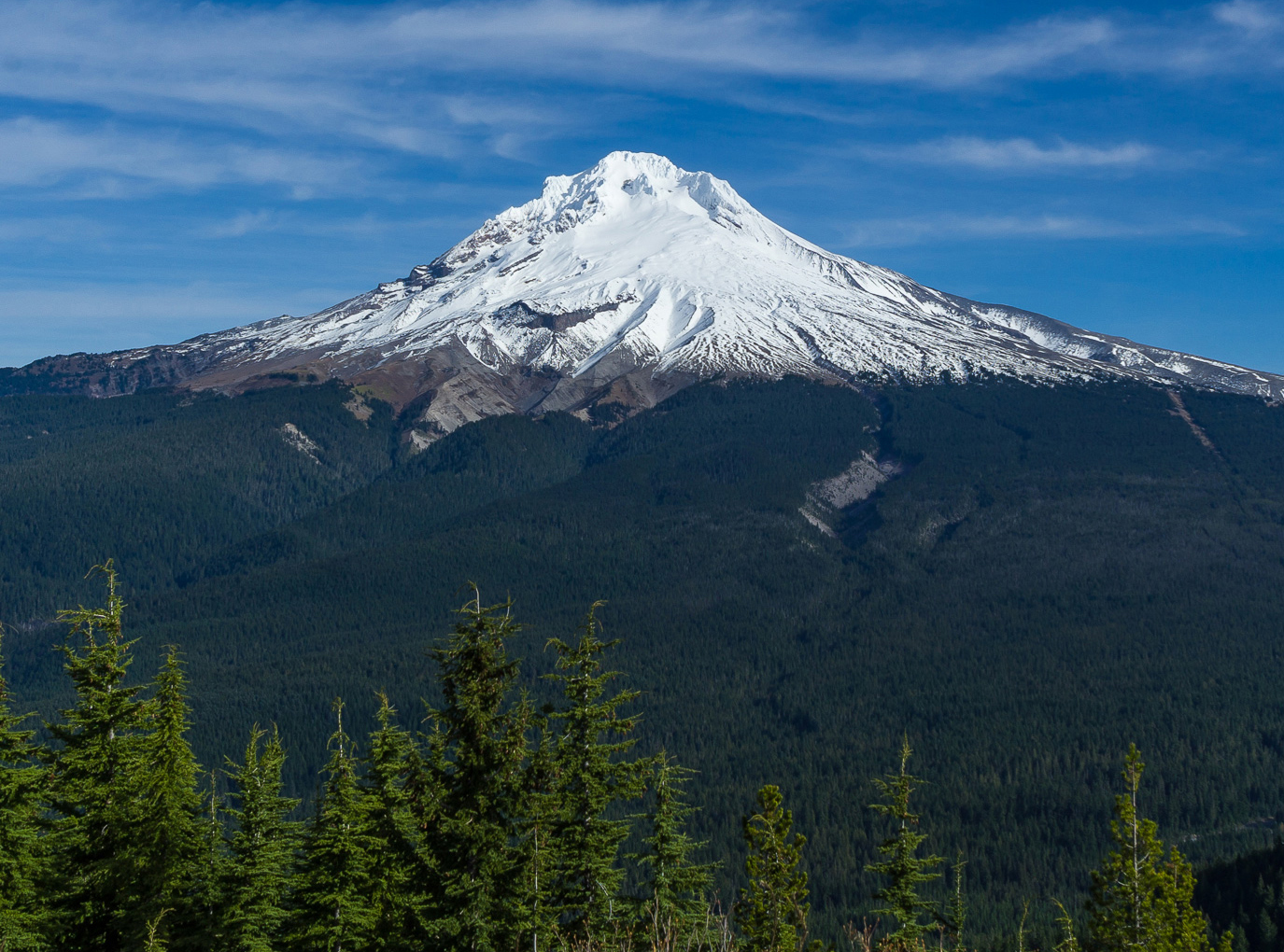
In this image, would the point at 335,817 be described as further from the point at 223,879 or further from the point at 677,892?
the point at 677,892

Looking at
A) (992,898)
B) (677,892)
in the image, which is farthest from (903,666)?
(677,892)

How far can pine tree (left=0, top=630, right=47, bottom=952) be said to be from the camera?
28984 mm

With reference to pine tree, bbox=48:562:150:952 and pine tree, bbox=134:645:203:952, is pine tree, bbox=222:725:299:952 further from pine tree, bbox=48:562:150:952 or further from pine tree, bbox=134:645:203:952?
pine tree, bbox=48:562:150:952

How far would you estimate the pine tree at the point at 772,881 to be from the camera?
→ 864 inches

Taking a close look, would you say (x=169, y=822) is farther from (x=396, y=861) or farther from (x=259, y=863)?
(x=396, y=861)

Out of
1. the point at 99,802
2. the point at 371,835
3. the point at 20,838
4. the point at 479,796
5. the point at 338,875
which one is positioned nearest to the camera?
the point at 479,796

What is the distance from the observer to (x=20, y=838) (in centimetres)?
2958

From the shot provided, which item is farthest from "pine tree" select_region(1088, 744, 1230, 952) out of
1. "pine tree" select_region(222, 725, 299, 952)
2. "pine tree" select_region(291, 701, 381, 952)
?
"pine tree" select_region(222, 725, 299, 952)

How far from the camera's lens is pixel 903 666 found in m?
177

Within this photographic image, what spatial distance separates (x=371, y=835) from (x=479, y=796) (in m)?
4.04

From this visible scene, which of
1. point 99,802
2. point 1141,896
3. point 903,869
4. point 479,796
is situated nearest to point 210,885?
point 99,802

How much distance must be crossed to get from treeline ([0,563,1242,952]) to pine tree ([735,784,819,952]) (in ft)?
2.19

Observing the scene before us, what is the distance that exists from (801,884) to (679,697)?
146633 mm

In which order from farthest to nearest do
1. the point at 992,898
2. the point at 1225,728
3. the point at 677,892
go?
the point at 1225,728 → the point at 992,898 → the point at 677,892
